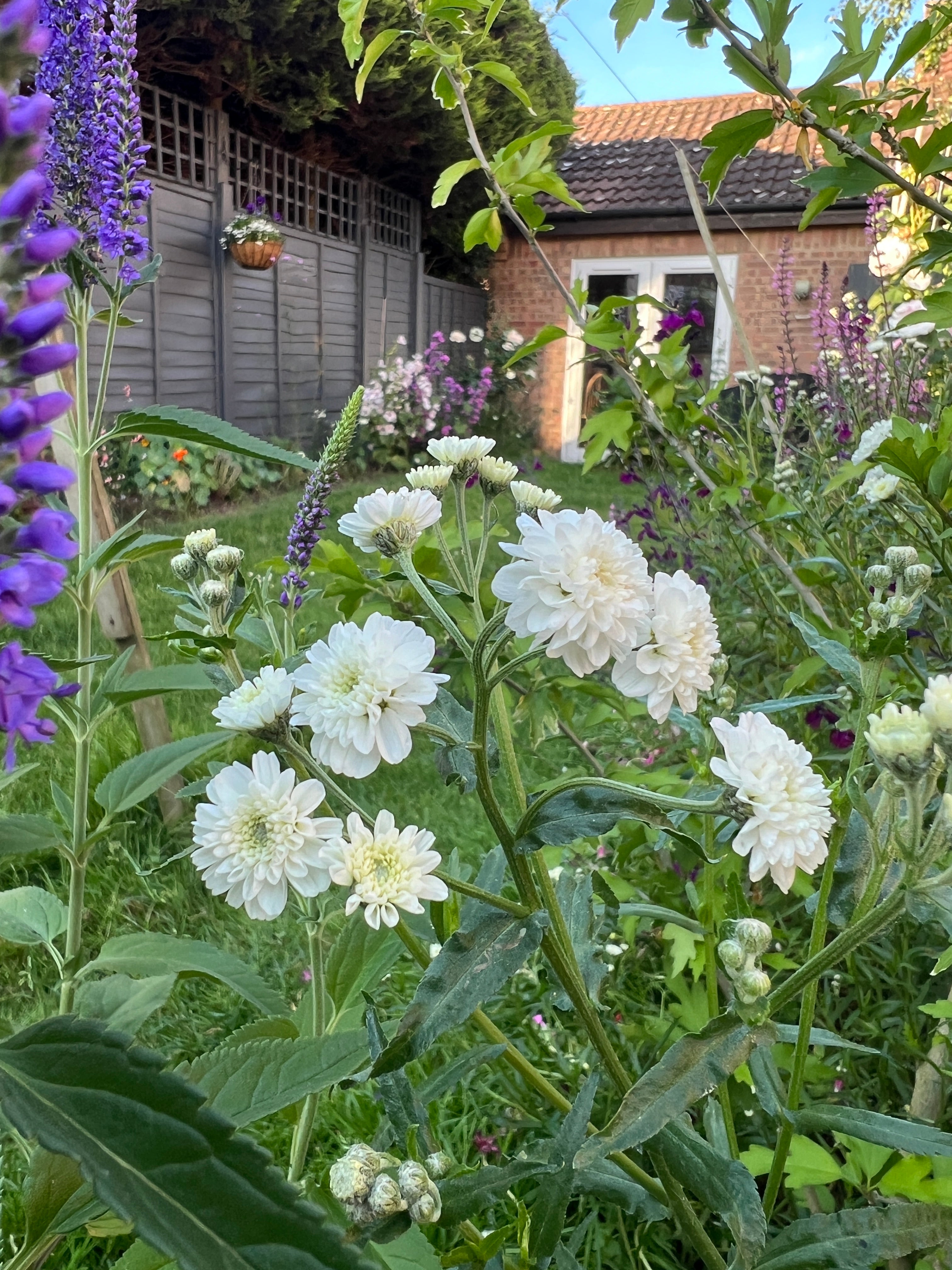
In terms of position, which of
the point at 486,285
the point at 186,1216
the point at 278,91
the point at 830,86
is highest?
the point at 278,91

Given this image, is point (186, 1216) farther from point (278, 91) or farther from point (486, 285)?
point (486, 285)

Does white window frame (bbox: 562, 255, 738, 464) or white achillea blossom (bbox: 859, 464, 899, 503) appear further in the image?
white window frame (bbox: 562, 255, 738, 464)

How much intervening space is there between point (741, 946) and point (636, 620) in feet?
0.80

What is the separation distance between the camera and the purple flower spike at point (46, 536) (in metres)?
0.39

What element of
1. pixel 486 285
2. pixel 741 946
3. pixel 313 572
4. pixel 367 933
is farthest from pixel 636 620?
pixel 486 285

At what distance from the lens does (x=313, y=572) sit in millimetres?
1317

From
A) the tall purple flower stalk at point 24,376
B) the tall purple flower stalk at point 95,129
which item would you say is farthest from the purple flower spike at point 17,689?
the tall purple flower stalk at point 95,129

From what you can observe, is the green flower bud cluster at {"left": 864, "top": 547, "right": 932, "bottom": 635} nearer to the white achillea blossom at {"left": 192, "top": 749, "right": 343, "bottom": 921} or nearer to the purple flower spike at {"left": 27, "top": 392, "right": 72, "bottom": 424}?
the white achillea blossom at {"left": 192, "top": 749, "right": 343, "bottom": 921}

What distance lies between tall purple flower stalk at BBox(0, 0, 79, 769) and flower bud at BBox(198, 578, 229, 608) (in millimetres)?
466

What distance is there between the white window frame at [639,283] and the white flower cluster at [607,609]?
9.54 metres

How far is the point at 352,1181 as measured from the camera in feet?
2.03

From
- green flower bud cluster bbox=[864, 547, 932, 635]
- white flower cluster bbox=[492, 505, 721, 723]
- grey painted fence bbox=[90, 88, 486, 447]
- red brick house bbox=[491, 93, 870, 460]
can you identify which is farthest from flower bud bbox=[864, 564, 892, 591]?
red brick house bbox=[491, 93, 870, 460]

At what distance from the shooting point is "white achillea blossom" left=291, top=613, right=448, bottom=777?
0.58 metres

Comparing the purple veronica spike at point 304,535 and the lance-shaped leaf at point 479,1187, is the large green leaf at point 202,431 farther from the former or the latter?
the lance-shaped leaf at point 479,1187
